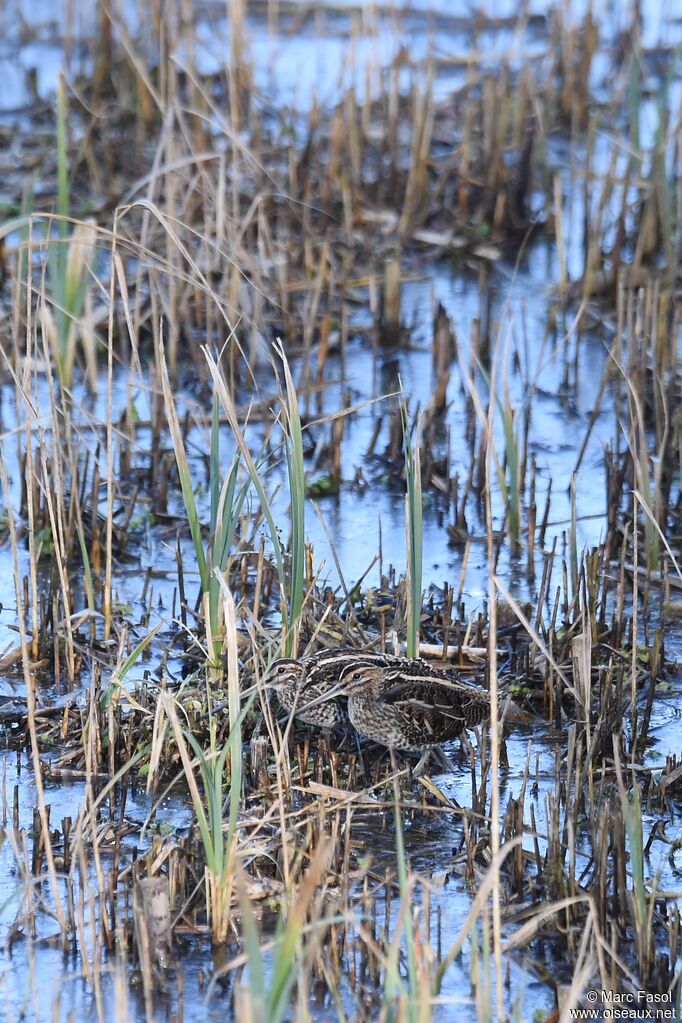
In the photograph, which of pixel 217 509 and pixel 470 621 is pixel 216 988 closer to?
pixel 217 509

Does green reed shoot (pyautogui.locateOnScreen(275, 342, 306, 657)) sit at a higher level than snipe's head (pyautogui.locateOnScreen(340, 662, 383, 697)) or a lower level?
higher

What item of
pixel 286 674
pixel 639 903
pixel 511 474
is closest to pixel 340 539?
pixel 511 474

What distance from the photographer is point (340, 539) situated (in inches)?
233

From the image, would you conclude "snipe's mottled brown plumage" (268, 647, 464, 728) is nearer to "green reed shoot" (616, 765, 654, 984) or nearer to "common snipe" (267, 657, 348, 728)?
"common snipe" (267, 657, 348, 728)

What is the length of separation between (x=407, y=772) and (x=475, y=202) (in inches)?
214

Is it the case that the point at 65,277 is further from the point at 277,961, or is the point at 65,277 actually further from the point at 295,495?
the point at 277,961

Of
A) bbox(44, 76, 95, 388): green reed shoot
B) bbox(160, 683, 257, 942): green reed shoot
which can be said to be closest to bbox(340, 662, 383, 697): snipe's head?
bbox(160, 683, 257, 942): green reed shoot

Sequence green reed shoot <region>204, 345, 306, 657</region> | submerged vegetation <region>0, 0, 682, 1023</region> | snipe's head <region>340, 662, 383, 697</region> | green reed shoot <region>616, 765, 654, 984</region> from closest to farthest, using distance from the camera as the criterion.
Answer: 1. green reed shoot <region>616, 765, 654, 984</region>
2. submerged vegetation <region>0, 0, 682, 1023</region>
3. green reed shoot <region>204, 345, 306, 657</region>
4. snipe's head <region>340, 662, 383, 697</region>

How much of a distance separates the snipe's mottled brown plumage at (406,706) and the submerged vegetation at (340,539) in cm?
10

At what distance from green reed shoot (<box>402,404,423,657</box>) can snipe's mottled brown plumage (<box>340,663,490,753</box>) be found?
0.24 meters

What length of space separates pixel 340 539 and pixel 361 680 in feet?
5.47

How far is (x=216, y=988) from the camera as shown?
11.2 ft

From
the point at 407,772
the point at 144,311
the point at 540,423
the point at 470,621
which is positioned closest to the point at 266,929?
the point at 407,772

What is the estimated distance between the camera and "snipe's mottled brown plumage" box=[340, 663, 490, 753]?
13.9 feet
